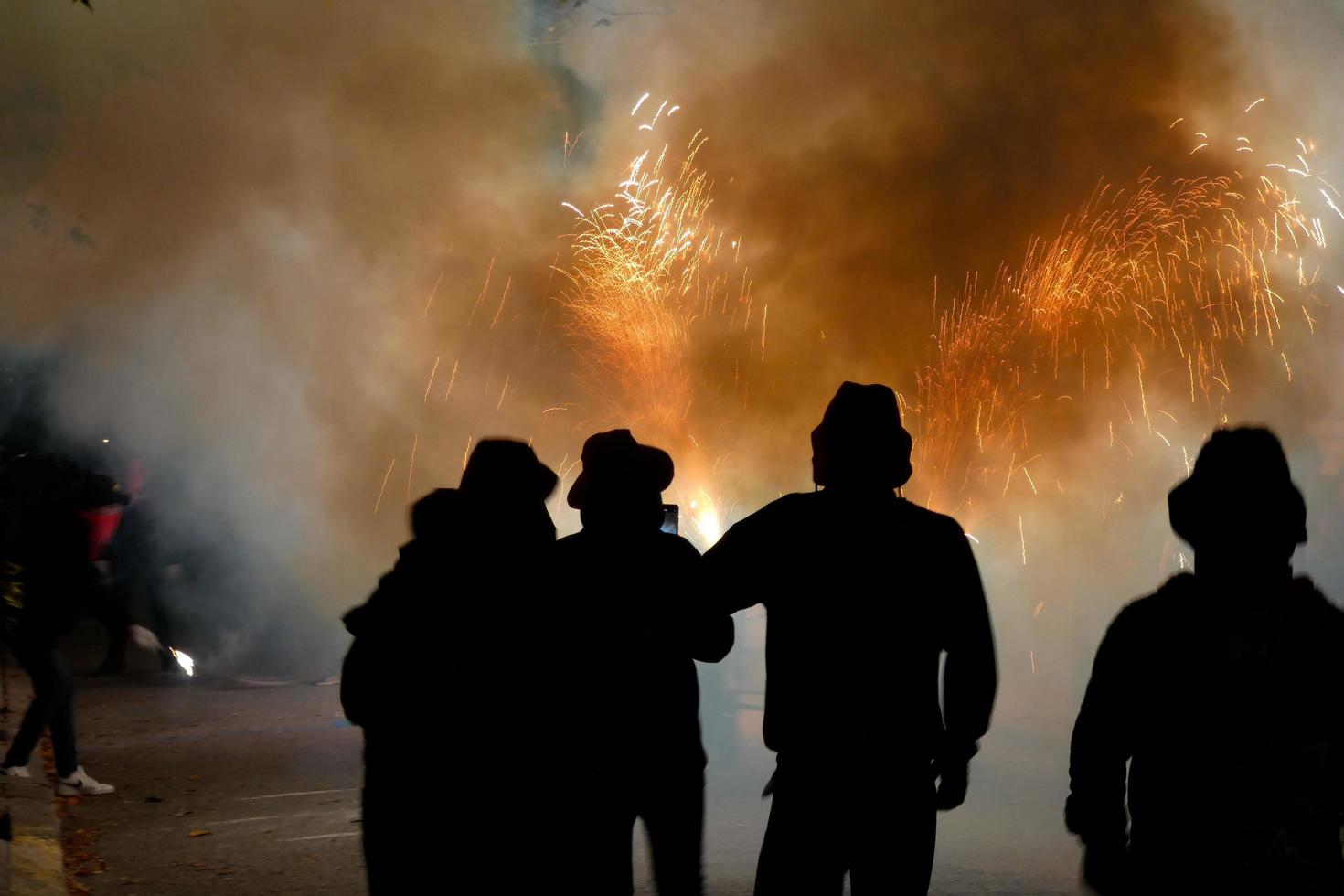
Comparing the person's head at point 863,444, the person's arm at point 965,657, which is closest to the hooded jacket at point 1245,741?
the person's arm at point 965,657

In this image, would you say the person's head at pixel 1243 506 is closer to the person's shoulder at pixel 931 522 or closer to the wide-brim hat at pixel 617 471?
the person's shoulder at pixel 931 522

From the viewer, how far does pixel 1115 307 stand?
52.1ft

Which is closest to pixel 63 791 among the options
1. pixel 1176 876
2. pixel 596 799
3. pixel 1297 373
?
pixel 596 799

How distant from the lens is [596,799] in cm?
288

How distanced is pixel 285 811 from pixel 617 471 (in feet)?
12.2

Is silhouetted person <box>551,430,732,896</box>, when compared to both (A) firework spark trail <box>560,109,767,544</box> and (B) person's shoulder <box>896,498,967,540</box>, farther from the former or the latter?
(A) firework spark trail <box>560,109,767,544</box>

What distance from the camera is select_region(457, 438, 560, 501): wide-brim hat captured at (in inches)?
108

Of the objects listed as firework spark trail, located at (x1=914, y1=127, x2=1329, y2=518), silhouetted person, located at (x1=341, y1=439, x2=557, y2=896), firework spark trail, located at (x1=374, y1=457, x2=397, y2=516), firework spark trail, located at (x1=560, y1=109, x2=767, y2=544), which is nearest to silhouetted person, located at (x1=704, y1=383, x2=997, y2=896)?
silhouetted person, located at (x1=341, y1=439, x2=557, y2=896)

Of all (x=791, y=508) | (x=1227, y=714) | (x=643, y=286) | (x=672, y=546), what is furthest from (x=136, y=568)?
(x=1227, y=714)

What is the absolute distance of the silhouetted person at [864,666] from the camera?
8.54ft

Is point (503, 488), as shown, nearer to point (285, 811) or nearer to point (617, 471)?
point (617, 471)

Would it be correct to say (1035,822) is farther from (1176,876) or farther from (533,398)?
(533,398)

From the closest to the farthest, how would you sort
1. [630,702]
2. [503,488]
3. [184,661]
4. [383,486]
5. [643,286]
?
[503,488], [630,702], [184,661], [643,286], [383,486]

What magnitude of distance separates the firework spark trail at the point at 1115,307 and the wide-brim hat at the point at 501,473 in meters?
13.1
